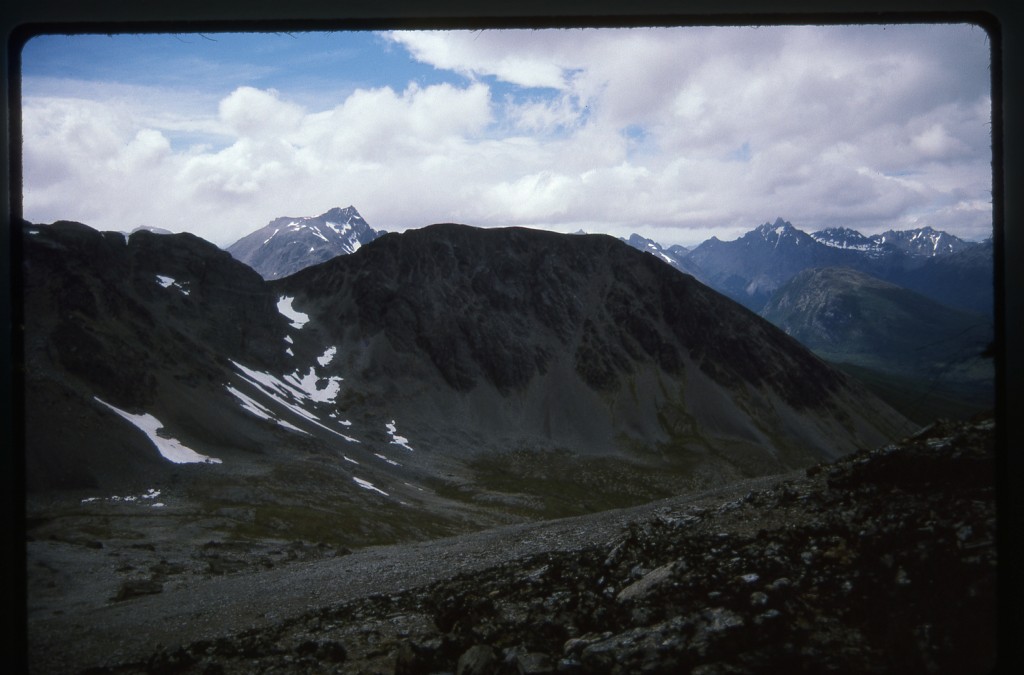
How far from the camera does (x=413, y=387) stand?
76375 millimetres

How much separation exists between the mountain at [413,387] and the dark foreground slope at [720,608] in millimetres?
28585

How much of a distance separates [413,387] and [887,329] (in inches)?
2260

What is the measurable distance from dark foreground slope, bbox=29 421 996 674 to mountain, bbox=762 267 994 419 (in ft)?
1.56

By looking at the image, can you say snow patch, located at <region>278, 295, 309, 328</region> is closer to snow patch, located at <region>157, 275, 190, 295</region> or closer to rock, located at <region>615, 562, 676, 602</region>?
snow patch, located at <region>157, 275, 190, 295</region>

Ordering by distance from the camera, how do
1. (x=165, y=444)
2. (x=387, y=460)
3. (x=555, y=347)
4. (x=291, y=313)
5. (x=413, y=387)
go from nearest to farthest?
(x=165, y=444) < (x=387, y=460) < (x=413, y=387) < (x=291, y=313) < (x=555, y=347)

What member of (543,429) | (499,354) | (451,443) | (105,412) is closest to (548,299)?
(499,354)

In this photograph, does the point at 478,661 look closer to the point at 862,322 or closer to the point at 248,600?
the point at 248,600

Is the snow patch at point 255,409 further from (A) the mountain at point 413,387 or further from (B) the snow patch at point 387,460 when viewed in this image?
(B) the snow patch at point 387,460

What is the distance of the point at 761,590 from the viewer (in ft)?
14.1

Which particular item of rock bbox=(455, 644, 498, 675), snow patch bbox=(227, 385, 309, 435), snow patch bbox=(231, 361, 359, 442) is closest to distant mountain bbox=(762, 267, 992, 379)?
rock bbox=(455, 644, 498, 675)

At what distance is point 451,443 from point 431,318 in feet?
65.4

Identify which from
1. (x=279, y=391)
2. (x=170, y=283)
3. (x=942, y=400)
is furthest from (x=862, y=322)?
(x=942, y=400)

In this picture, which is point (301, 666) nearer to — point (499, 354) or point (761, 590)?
point (761, 590)

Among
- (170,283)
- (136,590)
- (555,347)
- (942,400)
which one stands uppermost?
(170,283)
